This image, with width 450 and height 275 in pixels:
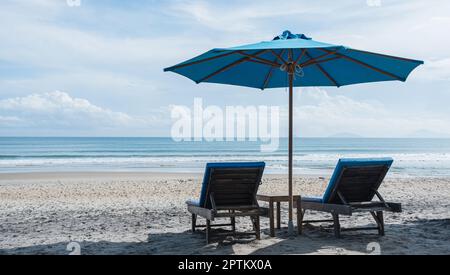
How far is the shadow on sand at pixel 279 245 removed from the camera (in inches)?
→ 202

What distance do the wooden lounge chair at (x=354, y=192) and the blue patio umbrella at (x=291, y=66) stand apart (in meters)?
0.44

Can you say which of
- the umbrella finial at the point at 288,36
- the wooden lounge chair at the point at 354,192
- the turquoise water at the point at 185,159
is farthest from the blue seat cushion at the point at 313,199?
the turquoise water at the point at 185,159

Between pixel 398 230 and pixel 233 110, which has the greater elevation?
pixel 233 110

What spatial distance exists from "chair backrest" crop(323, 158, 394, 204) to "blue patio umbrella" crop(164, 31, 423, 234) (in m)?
0.49

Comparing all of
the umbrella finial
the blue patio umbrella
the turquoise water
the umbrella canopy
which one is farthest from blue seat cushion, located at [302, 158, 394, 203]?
the turquoise water

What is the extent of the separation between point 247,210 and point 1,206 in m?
5.76

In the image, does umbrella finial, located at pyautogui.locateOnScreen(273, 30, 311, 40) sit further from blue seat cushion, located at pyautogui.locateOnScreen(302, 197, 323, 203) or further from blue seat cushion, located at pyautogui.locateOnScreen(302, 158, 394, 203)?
blue seat cushion, located at pyautogui.locateOnScreen(302, 197, 323, 203)

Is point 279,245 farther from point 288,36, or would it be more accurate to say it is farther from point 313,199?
point 288,36

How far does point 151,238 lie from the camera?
19.7ft

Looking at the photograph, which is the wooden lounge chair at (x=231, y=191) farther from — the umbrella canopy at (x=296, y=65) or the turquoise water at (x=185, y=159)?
the turquoise water at (x=185, y=159)

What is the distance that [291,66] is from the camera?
5.97 metres

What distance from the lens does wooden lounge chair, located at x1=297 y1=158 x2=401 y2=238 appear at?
5646 mm
